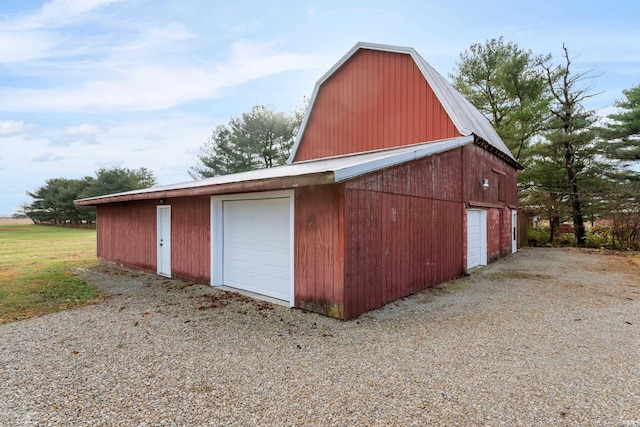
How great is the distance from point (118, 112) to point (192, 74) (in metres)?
5.00

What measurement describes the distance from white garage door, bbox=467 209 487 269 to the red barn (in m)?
0.06

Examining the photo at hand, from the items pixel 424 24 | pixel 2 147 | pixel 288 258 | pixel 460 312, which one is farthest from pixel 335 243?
pixel 2 147

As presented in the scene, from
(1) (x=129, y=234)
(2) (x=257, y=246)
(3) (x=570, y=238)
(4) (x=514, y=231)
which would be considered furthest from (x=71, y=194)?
(3) (x=570, y=238)

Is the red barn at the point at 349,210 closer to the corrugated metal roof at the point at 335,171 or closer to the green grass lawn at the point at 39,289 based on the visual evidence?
the corrugated metal roof at the point at 335,171

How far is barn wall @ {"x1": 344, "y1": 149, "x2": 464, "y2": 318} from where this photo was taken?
4.96 meters

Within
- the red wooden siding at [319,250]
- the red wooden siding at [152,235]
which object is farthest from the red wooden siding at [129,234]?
the red wooden siding at [319,250]

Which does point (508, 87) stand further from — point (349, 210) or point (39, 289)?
point (39, 289)

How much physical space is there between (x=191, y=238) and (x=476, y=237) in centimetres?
810

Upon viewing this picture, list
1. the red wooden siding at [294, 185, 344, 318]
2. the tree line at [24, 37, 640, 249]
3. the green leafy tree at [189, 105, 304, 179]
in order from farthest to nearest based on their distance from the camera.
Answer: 1. the green leafy tree at [189, 105, 304, 179]
2. the tree line at [24, 37, 640, 249]
3. the red wooden siding at [294, 185, 344, 318]

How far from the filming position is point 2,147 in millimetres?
21688

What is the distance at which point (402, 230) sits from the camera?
6086 millimetres

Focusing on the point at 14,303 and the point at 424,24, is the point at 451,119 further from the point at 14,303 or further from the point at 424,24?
the point at 14,303

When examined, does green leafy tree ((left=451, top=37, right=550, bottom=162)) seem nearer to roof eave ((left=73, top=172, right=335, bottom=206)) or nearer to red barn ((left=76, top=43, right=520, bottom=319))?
red barn ((left=76, top=43, right=520, bottom=319))

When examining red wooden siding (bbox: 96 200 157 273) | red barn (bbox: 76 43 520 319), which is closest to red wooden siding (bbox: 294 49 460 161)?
red barn (bbox: 76 43 520 319)
